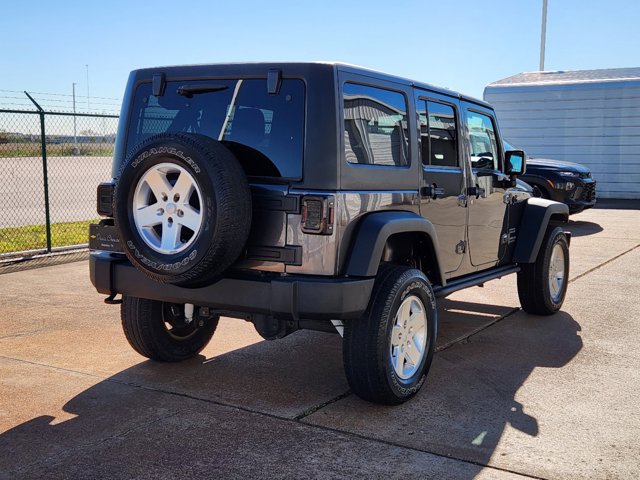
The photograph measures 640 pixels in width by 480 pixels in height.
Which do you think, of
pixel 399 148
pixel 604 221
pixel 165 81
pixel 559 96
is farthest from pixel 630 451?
pixel 559 96

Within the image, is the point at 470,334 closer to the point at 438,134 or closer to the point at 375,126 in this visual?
the point at 438,134

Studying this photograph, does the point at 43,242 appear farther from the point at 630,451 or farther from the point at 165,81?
the point at 630,451

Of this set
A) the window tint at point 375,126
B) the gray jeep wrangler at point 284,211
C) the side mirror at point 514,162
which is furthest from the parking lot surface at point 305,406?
the window tint at point 375,126

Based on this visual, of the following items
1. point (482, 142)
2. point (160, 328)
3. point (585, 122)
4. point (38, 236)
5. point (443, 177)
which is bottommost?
point (38, 236)

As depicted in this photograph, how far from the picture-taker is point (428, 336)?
4766 mm

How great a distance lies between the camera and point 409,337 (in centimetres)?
464

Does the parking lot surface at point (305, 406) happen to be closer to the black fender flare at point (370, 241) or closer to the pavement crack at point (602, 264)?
the black fender flare at point (370, 241)

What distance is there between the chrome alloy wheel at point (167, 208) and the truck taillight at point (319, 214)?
22.2 inches

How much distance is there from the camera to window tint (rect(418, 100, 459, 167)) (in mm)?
5113

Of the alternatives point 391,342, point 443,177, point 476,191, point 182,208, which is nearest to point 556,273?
point 476,191

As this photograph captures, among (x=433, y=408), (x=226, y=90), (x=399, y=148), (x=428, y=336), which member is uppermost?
(x=226, y=90)

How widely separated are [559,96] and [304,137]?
62.0ft

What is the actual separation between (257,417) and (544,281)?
3569mm

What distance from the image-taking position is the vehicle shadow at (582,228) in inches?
536
